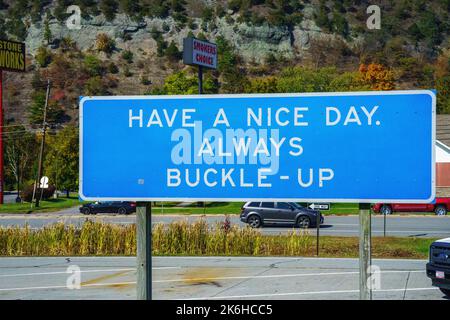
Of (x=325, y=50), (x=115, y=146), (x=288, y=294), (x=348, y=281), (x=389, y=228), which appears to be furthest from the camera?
(x=325, y=50)

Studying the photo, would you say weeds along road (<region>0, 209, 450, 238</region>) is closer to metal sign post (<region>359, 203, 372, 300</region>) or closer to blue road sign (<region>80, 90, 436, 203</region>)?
blue road sign (<region>80, 90, 436, 203</region>)

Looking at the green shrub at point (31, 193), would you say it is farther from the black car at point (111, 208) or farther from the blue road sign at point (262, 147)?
the blue road sign at point (262, 147)

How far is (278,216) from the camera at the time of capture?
112 feet

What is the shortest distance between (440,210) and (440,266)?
30.4 m

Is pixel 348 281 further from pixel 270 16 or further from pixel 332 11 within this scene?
pixel 332 11

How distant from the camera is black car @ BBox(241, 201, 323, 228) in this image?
34.2m

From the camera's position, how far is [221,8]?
14275cm

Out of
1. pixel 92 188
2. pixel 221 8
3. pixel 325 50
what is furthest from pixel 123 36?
pixel 92 188

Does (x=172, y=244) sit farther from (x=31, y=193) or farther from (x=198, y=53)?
(x=31, y=193)

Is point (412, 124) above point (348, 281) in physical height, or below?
above

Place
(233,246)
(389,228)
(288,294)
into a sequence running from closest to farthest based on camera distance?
(288,294) < (233,246) < (389,228)

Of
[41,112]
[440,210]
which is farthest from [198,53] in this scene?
[41,112]

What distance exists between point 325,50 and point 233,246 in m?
113

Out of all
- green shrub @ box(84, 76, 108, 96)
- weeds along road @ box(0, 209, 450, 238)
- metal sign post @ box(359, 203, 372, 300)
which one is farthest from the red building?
green shrub @ box(84, 76, 108, 96)
